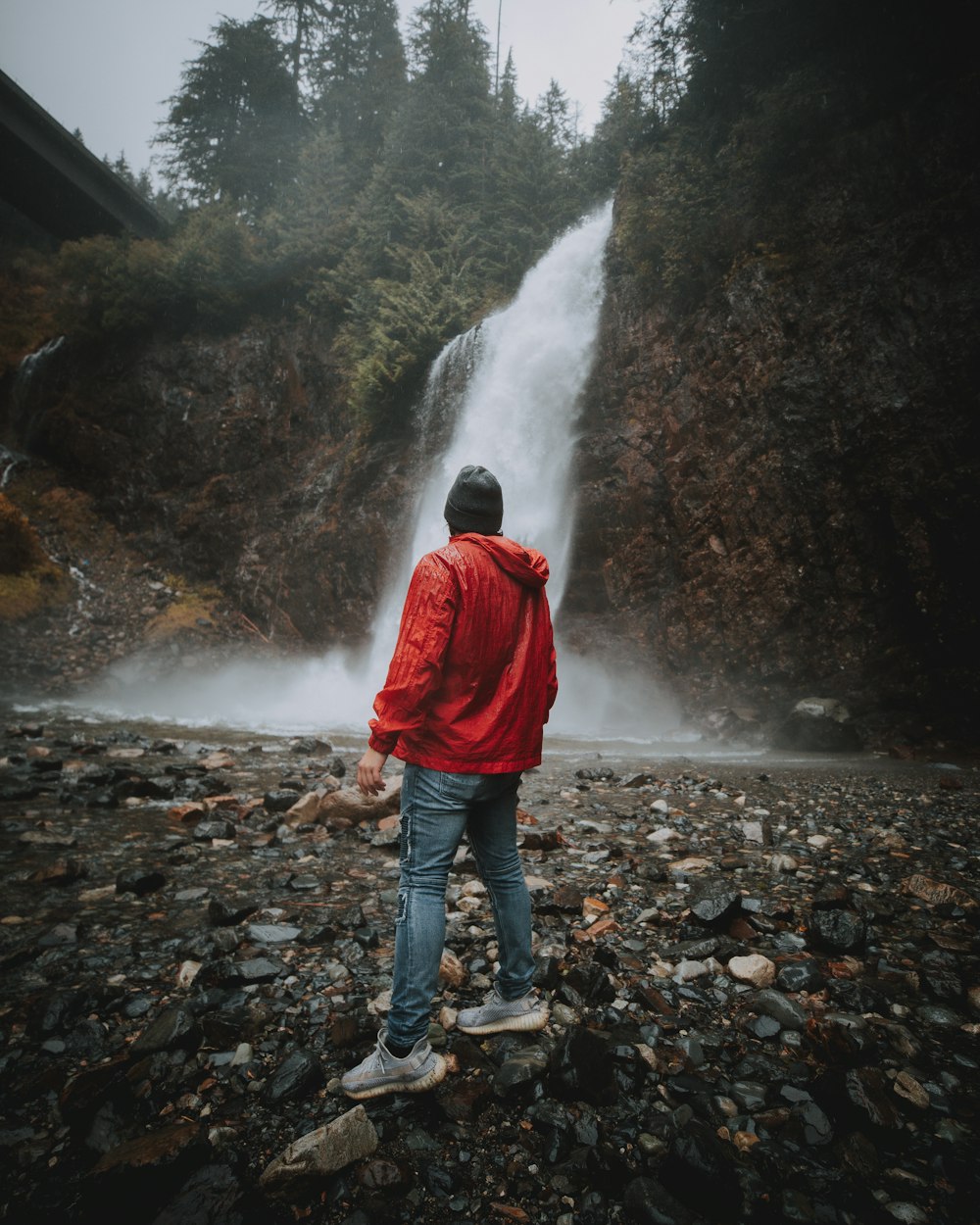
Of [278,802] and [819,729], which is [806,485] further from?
[278,802]

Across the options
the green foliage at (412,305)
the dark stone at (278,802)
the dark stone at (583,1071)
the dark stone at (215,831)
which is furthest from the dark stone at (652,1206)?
the green foliage at (412,305)

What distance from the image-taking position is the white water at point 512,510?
13609 millimetres

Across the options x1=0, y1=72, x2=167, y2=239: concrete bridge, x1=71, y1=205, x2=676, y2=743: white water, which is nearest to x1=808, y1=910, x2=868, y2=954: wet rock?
x1=71, y1=205, x2=676, y2=743: white water

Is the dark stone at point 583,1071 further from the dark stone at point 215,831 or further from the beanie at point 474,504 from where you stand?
the dark stone at point 215,831

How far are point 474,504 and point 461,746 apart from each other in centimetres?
99

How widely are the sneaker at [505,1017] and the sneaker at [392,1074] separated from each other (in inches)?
11.0

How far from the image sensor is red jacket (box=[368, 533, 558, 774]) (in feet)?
6.68

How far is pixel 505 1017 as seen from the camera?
2.16 metres

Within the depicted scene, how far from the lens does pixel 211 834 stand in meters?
4.24

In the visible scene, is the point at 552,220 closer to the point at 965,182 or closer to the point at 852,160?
the point at 852,160

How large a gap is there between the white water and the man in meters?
10.0

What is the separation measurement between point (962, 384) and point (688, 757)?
7.65 m

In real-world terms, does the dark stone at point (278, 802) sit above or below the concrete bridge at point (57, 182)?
below

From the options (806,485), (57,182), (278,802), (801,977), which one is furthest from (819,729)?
(57,182)
